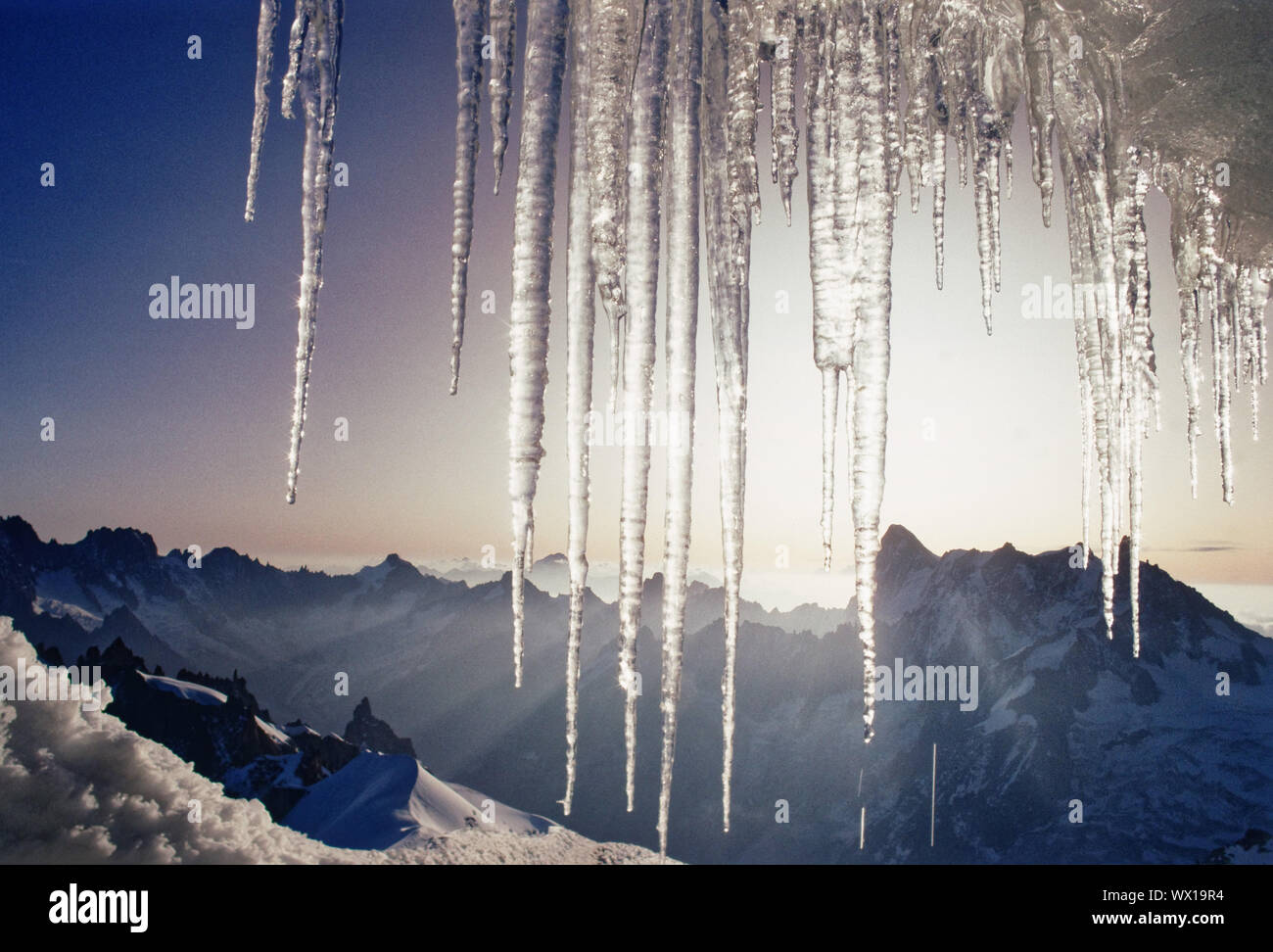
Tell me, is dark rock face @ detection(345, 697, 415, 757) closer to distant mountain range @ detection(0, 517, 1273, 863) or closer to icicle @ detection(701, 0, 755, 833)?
distant mountain range @ detection(0, 517, 1273, 863)

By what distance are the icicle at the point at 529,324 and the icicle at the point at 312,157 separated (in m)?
0.93

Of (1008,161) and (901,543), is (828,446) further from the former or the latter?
(901,543)

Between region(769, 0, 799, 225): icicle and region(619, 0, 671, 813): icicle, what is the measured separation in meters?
0.75

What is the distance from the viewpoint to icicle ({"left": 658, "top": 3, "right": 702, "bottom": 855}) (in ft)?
8.47

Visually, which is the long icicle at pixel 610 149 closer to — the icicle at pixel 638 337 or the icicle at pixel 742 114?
the icicle at pixel 638 337

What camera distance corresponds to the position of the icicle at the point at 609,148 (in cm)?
258

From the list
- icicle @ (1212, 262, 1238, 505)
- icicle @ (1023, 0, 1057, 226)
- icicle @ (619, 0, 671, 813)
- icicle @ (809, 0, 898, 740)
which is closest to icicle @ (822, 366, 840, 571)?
icicle @ (809, 0, 898, 740)

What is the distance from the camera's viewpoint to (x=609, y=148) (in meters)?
2.66

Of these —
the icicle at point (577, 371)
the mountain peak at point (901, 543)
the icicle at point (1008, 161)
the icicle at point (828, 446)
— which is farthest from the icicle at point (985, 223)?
the mountain peak at point (901, 543)

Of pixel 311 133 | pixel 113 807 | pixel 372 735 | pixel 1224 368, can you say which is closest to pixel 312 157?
pixel 311 133

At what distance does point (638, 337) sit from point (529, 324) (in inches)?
16.4

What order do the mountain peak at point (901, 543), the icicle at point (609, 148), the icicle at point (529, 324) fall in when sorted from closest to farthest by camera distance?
the icicle at point (529, 324) < the icicle at point (609, 148) < the mountain peak at point (901, 543)

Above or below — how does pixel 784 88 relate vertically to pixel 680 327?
above

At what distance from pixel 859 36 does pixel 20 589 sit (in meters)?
266
